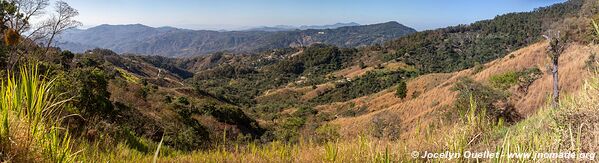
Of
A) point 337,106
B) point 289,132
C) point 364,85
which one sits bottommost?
point 337,106

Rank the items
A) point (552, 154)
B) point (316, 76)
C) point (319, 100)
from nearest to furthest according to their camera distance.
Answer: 1. point (552, 154)
2. point (319, 100)
3. point (316, 76)

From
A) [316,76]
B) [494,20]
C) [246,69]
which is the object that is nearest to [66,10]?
[316,76]

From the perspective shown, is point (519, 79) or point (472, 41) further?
point (472, 41)

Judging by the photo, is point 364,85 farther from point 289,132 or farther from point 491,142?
point 491,142

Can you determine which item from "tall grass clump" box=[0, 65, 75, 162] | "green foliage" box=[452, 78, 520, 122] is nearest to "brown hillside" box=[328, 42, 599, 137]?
"green foliage" box=[452, 78, 520, 122]

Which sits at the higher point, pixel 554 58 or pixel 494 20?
pixel 494 20

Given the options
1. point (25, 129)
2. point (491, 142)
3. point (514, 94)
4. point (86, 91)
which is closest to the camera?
point (25, 129)

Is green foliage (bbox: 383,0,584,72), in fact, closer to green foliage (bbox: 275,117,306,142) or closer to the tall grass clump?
green foliage (bbox: 275,117,306,142)

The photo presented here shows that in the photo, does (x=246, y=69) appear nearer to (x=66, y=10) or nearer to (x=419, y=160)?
(x=66, y=10)

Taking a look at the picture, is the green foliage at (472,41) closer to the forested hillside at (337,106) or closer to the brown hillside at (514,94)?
the forested hillside at (337,106)

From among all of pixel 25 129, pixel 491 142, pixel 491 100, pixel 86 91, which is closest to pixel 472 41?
pixel 491 100

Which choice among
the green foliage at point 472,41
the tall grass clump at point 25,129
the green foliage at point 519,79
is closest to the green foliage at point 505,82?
the green foliage at point 519,79
